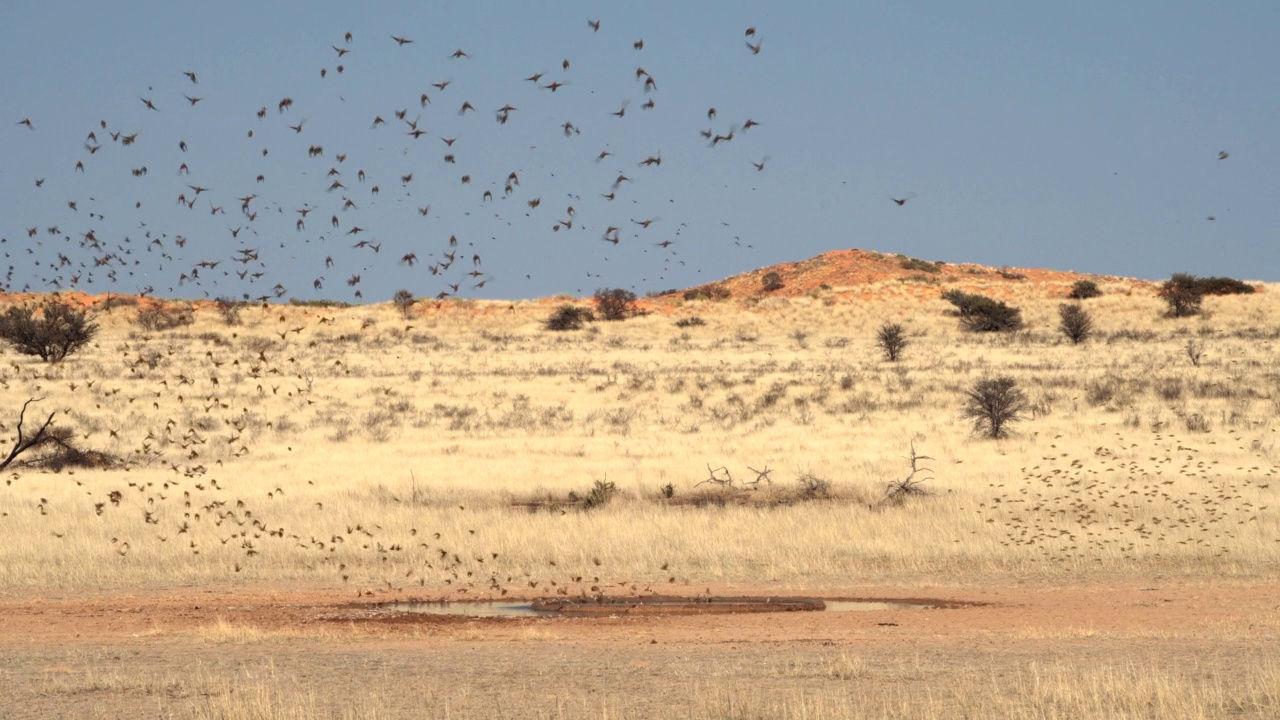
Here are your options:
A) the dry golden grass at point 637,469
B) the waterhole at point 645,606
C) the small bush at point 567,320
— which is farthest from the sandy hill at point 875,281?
the waterhole at point 645,606

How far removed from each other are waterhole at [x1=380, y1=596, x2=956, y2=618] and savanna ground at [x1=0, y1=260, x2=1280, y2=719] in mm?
501

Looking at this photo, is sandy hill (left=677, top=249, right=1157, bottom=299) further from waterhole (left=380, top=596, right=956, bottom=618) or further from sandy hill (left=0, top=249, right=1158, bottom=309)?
waterhole (left=380, top=596, right=956, bottom=618)

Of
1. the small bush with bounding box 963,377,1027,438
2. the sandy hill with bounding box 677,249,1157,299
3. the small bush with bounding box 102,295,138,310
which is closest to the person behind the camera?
the small bush with bounding box 963,377,1027,438

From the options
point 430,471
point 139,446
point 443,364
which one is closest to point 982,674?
point 430,471

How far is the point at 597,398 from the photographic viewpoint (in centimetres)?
4559

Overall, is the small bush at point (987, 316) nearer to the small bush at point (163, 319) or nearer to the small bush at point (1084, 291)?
the small bush at point (1084, 291)

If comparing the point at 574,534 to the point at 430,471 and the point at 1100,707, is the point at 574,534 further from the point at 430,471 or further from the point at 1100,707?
the point at 1100,707

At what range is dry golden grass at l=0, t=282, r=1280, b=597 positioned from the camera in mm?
19391

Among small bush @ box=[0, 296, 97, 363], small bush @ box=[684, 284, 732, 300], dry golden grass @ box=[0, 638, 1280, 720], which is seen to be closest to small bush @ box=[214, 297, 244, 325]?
small bush @ box=[0, 296, 97, 363]

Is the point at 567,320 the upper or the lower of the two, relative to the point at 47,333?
upper

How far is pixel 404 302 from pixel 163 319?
1521 centimetres

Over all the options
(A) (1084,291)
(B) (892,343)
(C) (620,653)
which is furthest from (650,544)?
(A) (1084,291)

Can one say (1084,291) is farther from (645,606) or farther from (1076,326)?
(645,606)

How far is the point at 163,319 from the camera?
76625mm
